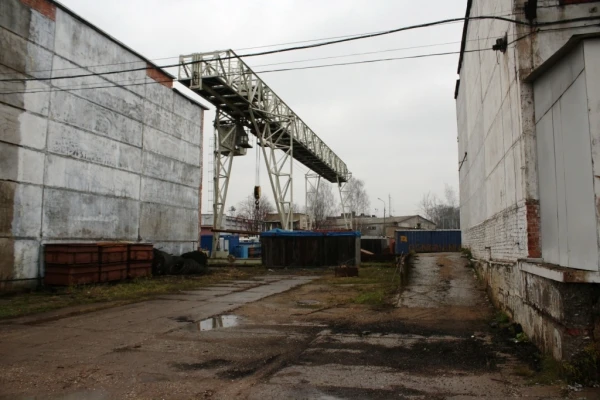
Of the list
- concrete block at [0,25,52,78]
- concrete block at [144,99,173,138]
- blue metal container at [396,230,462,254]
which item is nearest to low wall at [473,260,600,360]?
concrete block at [0,25,52,78]

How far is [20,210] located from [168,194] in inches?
307

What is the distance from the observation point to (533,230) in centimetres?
598

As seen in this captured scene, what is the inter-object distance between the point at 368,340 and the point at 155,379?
3.20 metres

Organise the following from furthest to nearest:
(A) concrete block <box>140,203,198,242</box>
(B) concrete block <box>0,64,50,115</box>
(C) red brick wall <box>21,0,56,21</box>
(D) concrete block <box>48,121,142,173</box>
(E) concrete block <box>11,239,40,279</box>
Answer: (A) concrete block <box>140,203,198,242</box>, (D) concrete block <box>48,121,142,173</box>, (C) red brick wall <box>21,0,56,21</box>, (E) concrete block <box>11,239,40,279</box>, (B) concrete block <box>0,64,50,115</box>

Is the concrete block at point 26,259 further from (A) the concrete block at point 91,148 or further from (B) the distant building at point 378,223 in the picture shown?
(B) the distant building at point 378,223

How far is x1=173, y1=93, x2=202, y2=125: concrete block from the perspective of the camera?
20.7 meters

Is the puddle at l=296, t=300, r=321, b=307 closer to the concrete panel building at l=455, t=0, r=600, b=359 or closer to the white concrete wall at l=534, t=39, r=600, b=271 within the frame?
the concrete panel building at l=455, t=0, r=600, b=359

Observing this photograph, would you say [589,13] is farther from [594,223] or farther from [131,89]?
[131,89]

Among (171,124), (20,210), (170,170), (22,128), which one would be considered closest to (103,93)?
(22,128)

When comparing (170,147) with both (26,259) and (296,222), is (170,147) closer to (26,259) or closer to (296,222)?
(26,259)

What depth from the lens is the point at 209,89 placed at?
20953 mm

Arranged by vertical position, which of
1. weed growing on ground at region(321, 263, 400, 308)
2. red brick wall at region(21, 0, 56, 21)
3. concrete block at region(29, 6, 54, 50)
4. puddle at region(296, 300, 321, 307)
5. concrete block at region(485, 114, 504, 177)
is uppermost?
red brick wall at region(21, 0, 56, 21)

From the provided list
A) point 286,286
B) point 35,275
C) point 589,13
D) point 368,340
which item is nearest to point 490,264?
point 368,340

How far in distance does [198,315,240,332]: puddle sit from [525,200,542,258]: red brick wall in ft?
16.7
